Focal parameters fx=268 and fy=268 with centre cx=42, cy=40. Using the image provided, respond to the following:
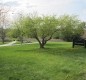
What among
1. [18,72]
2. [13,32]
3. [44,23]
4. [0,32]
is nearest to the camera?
[18,72]

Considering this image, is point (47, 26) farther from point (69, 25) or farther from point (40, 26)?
point (69, 25)

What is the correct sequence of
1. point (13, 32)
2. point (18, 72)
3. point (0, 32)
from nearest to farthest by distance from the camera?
point (18, 72), point (13, 32), point (0, 32)

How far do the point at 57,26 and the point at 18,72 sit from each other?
22.1m

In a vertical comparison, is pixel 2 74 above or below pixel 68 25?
below

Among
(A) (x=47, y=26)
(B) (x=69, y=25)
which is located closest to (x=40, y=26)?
(A) (x=47, y=26)

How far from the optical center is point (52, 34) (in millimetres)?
35469

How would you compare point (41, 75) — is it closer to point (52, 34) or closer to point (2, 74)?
point (2, 74)

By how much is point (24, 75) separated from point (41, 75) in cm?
79

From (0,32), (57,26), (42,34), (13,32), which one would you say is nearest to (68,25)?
(57,26)

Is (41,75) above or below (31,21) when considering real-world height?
below

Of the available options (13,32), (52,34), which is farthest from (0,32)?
(52,34)

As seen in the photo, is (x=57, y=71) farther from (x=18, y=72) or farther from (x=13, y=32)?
(x=13, y=32)

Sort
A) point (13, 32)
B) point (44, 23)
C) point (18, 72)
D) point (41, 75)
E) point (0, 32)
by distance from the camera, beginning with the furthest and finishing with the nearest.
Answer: point (0, 32)
point (13, 32)
point (44, 23)
point (18, 72)
point (41, 75)

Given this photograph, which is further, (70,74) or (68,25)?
(68,25)
